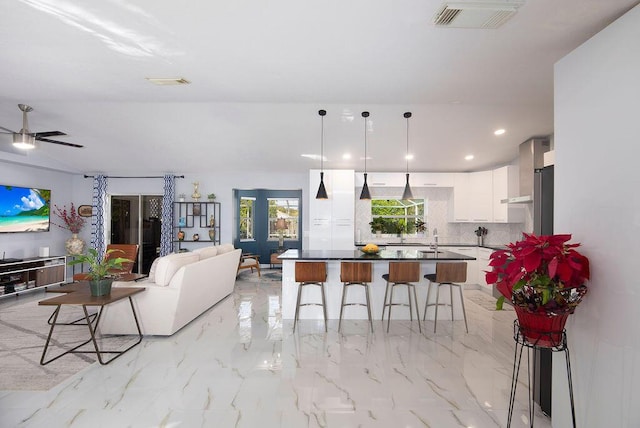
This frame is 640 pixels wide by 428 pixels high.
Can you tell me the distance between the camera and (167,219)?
26.4ft

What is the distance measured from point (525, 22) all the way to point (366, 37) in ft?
3.09

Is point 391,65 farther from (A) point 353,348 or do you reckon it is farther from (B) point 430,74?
(A) point 353,348

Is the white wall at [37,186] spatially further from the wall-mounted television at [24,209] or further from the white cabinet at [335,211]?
the white cabinet at [335,211]

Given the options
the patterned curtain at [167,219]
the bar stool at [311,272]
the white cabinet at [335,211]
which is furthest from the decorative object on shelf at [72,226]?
the bar stool at [311,272]

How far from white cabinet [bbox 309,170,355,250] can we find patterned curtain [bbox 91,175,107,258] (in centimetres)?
515

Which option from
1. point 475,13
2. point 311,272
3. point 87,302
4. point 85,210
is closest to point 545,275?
point 475,13

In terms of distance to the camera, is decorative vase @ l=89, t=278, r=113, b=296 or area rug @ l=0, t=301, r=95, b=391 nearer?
area rug @ l=0, t=301, r=95, b=391

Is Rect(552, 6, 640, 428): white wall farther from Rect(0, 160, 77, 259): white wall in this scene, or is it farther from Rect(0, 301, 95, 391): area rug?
Rect(0, 160, 77, 259): white wall

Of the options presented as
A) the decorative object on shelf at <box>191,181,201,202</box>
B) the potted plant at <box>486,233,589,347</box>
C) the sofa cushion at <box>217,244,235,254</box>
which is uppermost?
the decorative object on shelf at <box>191,181,201,202</box>

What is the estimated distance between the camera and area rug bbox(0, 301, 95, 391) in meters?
2.96

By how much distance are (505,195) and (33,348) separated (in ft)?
23.7

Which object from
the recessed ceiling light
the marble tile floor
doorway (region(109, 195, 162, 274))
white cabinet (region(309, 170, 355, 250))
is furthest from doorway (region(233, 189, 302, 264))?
the recessed ceiling light

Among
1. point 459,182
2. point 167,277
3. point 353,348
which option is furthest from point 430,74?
point 459,182

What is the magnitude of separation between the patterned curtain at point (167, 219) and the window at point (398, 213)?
15.6ft
